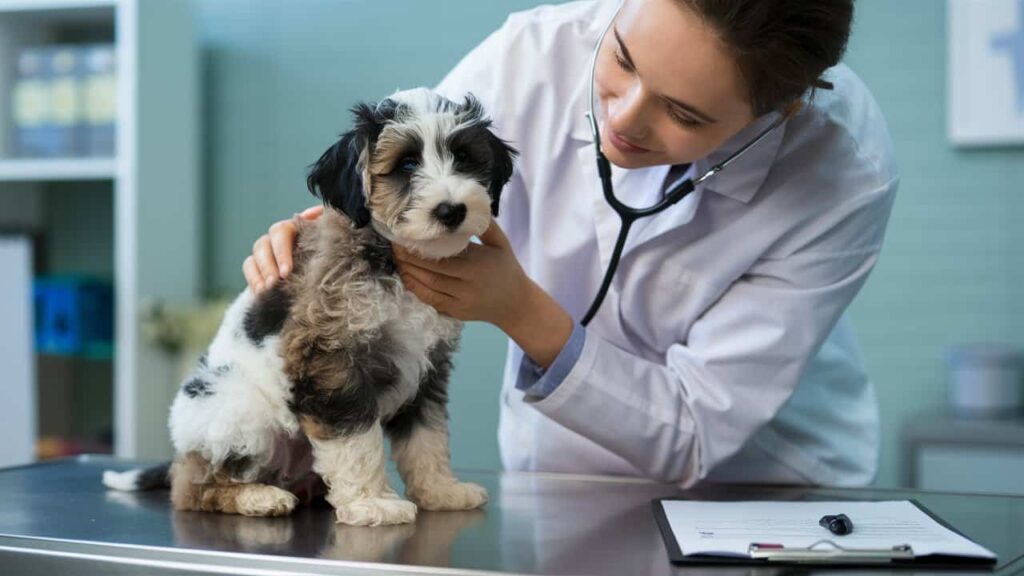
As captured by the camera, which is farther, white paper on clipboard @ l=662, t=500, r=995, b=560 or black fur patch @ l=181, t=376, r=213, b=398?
black fur patch @ l=181, t=376, r=213, b=398

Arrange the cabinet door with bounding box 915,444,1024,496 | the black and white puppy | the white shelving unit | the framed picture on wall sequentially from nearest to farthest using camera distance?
the black and white puppy < the cabinet door with bounding box 915,444,1024,496 < the framed picture on wall < the white shelving unit

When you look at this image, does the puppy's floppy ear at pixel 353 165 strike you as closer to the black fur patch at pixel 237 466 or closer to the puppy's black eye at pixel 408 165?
the puppy's black eye at pixel 408 165

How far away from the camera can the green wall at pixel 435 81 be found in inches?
119

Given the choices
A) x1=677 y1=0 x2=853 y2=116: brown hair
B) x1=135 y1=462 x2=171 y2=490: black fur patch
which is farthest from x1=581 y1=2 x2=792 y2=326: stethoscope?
x1=135 y1=462 x2=171 y2=490: black fur patch

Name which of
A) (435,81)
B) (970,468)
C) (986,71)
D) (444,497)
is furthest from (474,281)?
(986,71)

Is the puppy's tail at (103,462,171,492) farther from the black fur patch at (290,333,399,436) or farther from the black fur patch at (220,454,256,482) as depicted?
the black fur patch at (290,333,399,436)

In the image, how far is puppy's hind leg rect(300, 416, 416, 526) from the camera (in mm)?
1224

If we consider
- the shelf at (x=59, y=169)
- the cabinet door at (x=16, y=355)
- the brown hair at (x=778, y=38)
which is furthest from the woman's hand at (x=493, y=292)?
the cabinet door at (x=16, y=355)

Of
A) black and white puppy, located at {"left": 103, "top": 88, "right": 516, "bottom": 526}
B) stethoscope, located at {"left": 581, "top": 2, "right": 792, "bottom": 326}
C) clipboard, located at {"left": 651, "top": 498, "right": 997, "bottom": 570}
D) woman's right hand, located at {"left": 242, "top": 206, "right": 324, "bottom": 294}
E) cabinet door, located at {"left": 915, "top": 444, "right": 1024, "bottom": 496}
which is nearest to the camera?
clipboard, located at {"left": 651, "top": 498, "right": 997, "bottom": 570}

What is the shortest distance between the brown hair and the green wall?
5.85 feet

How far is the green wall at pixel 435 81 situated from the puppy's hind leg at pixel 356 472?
6.65 ft

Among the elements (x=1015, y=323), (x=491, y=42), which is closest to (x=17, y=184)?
(x=491, y=42)

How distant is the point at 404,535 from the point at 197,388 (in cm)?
34

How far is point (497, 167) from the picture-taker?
1263 mm
